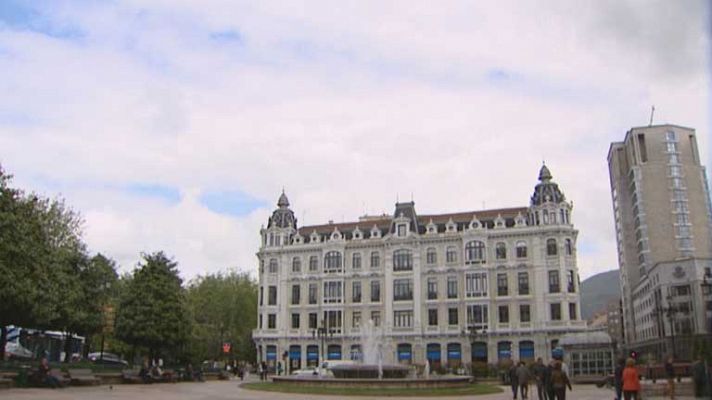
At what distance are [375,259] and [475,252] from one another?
1116 cm

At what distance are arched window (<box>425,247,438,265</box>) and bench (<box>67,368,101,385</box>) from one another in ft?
142

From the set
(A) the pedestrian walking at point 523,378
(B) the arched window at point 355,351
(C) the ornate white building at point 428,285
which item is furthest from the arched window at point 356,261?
(A) the pedestrian walking at point 523,378

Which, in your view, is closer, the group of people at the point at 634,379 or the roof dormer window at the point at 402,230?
the group of people at the point at 634,379

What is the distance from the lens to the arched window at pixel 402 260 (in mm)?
→ 71812

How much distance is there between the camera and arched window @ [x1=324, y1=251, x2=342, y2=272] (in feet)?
244

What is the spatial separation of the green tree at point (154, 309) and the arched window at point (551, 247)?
3761 cm

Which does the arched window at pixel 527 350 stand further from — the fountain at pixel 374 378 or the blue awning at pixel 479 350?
the fountain at pixel 374 378

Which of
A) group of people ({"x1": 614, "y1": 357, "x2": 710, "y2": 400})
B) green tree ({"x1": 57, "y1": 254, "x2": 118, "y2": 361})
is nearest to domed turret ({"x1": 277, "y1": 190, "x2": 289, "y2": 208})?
green tree ({"x1": 57, "y1": 254, "x2": 118, "y2": 361})

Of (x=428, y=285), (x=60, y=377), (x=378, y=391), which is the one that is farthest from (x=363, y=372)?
(x=428, y=285)

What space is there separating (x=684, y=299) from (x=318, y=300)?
46.5 m

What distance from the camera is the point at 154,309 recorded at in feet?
142

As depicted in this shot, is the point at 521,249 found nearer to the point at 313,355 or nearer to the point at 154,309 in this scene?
the point at 313,355

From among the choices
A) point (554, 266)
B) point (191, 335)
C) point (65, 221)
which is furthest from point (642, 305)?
point (65, 221)

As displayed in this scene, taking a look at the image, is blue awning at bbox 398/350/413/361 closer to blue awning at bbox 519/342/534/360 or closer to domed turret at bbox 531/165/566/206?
blue awning at bbox 519/342/534/360
